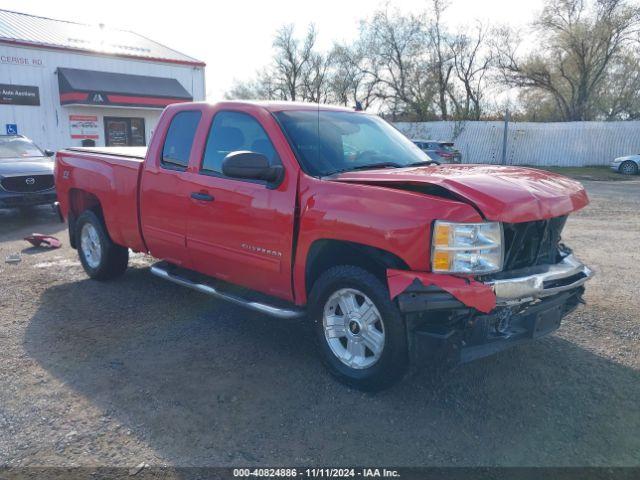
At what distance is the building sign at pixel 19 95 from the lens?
20.7m

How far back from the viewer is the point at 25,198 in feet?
34.5

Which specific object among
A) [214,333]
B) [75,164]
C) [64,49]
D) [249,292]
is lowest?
[214,333]

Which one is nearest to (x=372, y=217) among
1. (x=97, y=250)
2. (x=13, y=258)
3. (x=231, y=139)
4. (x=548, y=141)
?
(x=231, y=139)

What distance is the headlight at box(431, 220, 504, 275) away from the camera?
128 inches

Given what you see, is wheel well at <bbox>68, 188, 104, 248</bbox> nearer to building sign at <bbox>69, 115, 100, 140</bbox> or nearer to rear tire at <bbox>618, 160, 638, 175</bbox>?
building sign at <bbox>69, 115, 100, 140</bbox>

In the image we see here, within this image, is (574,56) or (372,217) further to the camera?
(574,56)

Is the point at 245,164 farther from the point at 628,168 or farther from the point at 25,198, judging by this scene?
the point at 628,168

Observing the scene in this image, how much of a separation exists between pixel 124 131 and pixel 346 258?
2296cm

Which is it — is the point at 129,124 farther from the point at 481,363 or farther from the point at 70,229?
the point at 481,363

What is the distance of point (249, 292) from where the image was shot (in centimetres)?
485

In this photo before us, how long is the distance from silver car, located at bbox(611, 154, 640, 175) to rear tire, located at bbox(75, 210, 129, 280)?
24.1 m

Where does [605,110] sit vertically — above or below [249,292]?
above

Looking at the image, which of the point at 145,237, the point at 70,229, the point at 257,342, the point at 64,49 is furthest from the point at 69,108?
the point at 257,342

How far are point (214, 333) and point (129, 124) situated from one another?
2197cm
